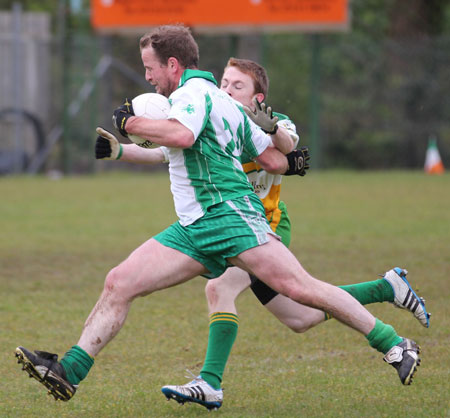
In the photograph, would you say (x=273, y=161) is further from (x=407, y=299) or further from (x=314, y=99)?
(x=314, y=99)

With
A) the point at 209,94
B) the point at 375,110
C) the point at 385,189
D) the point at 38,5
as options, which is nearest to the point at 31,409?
the point at 209,94

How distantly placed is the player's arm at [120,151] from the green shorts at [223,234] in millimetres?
706

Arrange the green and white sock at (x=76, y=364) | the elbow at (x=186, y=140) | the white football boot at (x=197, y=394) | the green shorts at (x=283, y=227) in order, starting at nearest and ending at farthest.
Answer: the elbow at (x=186, y=140) → the green and white sock at (x=76, y=364) → the white football boot at (x=197, y=394) → the green shorts at (x=283, y=227)

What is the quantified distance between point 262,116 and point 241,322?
9.51 feet

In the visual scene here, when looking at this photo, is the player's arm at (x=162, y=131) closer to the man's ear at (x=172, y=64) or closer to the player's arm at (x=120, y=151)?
the man's ear at (x=172, y=64)

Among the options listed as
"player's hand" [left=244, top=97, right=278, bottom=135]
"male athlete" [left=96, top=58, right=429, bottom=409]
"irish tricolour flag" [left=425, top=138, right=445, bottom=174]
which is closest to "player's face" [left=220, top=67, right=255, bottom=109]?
"male athlete" [left=96, top=58, right=429, bottom=409]

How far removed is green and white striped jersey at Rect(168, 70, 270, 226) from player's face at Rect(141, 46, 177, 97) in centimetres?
10

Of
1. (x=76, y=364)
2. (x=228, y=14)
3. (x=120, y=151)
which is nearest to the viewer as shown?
(x=76, y=364)

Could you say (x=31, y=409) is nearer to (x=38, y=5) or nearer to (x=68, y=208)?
(x=68, y=208)

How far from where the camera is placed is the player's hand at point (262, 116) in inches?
180

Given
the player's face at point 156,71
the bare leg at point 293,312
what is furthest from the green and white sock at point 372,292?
the player's face at point 156,71

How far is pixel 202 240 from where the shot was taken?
14.7 ft

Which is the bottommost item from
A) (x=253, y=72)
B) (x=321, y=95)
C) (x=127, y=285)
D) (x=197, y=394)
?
(x=321, y=95)

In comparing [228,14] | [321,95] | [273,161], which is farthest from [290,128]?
[321,95]
